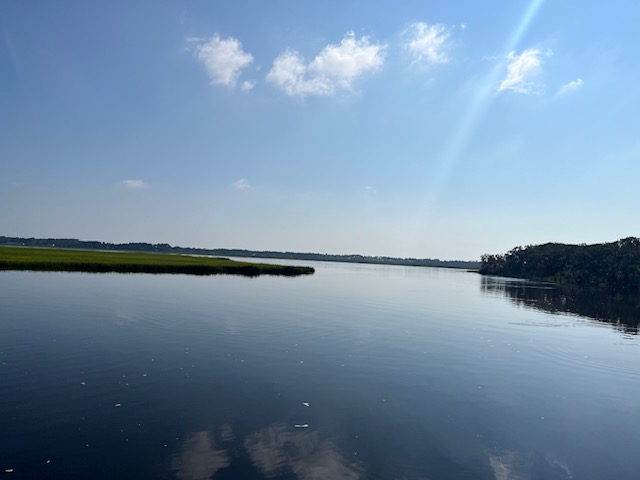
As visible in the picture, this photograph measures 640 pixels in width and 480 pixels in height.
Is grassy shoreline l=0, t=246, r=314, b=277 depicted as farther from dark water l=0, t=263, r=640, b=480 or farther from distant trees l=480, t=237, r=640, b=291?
distant trees l=480, t=237, r=640, b=291

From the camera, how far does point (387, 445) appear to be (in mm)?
13414

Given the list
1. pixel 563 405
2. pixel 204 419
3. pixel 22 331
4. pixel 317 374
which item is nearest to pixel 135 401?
pixel 204 419

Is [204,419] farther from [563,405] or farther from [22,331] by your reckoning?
[22,331]

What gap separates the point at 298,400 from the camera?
17.0 metres

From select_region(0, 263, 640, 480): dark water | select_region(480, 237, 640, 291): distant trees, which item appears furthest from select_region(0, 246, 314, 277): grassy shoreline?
select_region(480, 237, 640, 291): distant trees

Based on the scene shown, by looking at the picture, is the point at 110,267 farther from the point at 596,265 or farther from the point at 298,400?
the point at 596,265

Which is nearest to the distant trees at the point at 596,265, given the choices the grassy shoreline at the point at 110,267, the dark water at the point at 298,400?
the grassy shoreline at the point at 110,267

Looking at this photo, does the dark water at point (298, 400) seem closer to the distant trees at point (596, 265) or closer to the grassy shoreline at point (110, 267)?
the grassy shoreline at point (110, 267)

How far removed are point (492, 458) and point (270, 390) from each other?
8.42m

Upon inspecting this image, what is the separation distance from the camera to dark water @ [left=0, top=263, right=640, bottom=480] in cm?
1202

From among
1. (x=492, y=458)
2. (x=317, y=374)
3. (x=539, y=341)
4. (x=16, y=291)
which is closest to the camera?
(x=492, y=458)

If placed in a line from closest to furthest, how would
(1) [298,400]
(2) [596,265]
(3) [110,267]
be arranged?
(1) [298,400]
(3) [110,267]
(2) [596,265]

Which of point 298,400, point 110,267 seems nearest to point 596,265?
point 110,267

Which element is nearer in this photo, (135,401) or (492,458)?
(492,458)
